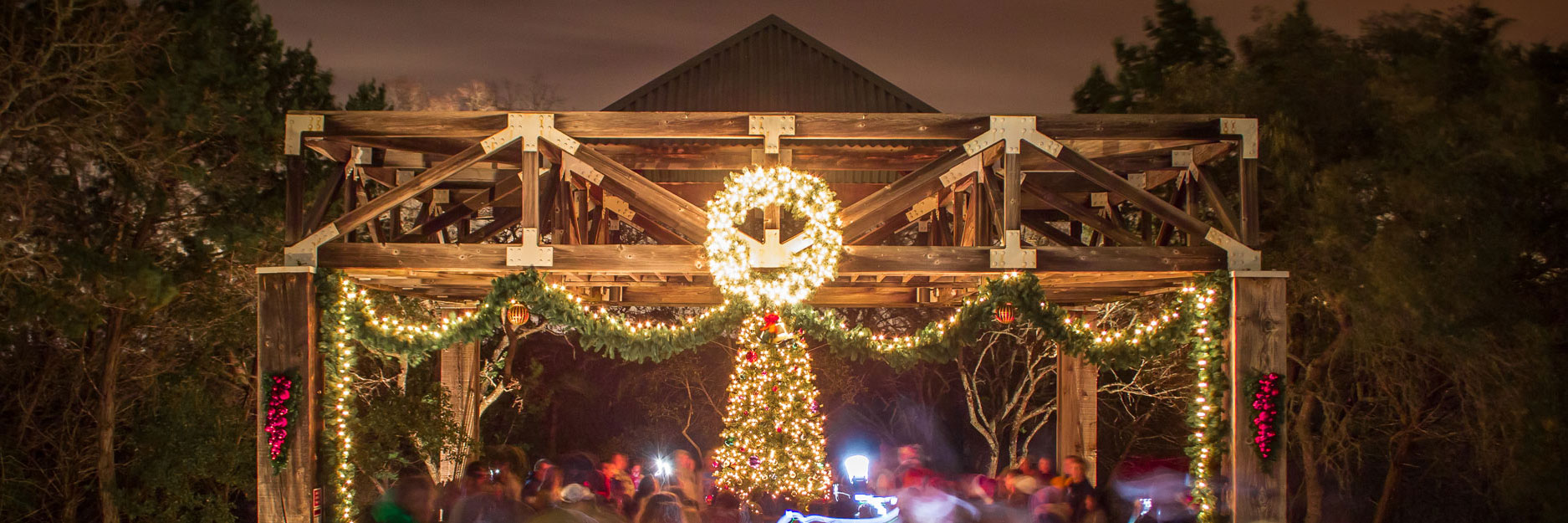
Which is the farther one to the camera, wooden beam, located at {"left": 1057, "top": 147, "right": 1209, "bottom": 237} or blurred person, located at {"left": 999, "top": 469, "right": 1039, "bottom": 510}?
wooden beam, located at {"left": 1057, "top": 147, "right": 1209, "bottom": 237}

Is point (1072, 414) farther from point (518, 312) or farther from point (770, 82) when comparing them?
point (518, 312)

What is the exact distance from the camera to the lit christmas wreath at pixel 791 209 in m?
8.70

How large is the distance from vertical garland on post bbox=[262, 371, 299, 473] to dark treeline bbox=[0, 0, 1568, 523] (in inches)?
129

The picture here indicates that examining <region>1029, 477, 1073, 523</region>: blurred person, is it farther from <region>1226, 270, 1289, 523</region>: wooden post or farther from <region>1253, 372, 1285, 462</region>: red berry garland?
<region>1253, 372, 1285, 462</region>: red berry garland

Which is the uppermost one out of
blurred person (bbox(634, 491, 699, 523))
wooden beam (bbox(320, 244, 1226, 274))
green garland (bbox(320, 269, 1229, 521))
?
wooden beam (bbox(320, 244, 1226, 274))

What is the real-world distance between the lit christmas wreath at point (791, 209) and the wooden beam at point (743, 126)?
46 centimetres

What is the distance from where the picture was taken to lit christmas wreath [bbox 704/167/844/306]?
8.70 m

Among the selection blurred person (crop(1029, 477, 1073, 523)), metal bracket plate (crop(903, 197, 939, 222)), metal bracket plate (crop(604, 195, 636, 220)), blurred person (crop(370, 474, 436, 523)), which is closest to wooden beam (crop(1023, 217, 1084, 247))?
metal bracket plate (crop(903, 197, 939, 222))

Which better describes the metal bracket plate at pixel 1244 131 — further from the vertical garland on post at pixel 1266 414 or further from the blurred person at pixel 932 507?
the blurred person at pixel 932 507

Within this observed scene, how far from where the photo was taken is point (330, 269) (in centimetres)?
898

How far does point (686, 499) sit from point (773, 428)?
1.49 meters

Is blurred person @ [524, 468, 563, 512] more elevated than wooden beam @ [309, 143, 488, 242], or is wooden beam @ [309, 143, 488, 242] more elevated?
wooden beam @ [309, 143, 488, 242]

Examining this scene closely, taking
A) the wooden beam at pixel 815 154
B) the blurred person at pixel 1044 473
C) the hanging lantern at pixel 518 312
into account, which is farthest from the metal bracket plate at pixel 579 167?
the blurred person at pixel 1044 473

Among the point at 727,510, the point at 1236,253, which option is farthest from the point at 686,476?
the point at 1236,253
